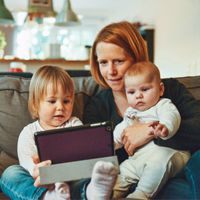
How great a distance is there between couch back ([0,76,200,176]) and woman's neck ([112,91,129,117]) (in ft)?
0.60

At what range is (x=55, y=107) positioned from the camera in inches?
52.6

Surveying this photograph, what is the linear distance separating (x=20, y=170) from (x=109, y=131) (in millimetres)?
559

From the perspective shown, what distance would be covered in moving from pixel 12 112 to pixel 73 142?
2.21ft

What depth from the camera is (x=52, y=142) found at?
94cm

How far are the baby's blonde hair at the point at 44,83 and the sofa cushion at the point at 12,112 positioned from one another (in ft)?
0.28

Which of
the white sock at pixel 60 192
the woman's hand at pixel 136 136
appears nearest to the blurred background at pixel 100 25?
the woman's hand at pixel 136 136

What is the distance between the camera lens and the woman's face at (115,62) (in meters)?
1.48

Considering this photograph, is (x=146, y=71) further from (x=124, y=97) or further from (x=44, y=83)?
(x=44, y=83)

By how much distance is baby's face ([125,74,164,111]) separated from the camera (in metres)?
1.29

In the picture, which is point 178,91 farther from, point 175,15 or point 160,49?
point 160,49

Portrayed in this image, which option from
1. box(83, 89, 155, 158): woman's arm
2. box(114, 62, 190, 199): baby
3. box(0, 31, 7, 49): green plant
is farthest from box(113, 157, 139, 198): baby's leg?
box(0, 31, 7, 49): green plant

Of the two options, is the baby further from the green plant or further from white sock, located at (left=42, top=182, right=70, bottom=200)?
the green plant

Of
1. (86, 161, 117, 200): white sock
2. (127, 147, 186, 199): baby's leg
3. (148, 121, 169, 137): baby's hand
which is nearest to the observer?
(86, 161, 117, 200): white sock

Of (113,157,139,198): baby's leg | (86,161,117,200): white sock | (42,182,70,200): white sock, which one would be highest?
(86,161,117,200): white sock
